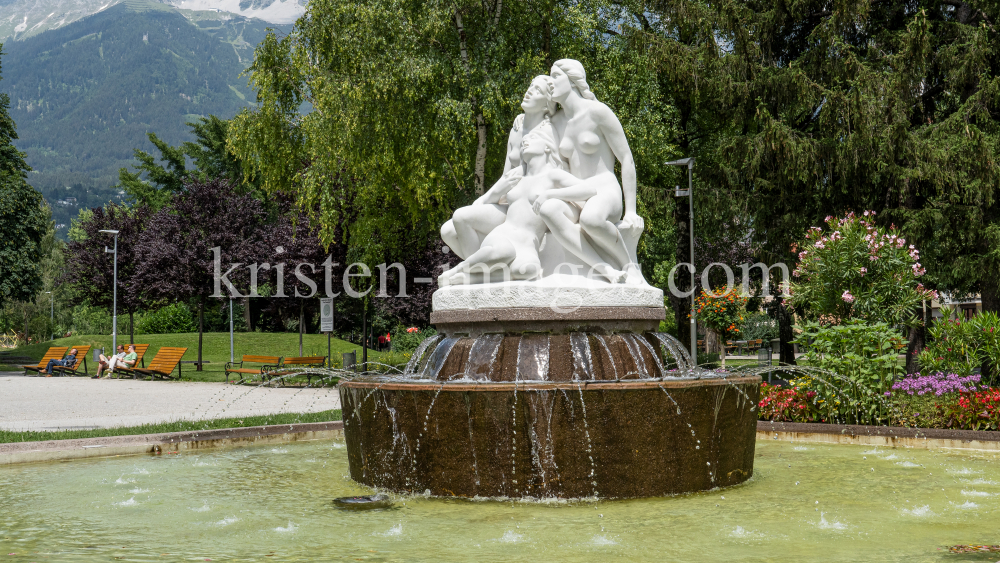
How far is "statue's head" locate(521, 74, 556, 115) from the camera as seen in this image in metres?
8.35

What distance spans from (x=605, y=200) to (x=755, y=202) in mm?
14138

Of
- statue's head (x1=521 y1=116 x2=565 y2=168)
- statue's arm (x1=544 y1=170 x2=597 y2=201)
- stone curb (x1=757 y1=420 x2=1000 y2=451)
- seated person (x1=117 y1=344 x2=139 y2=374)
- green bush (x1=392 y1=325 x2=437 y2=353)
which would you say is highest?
statue's head (x1=521 y1=116 x2=565 y2=168)

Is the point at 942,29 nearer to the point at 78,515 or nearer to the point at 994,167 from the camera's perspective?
the point at 994,167

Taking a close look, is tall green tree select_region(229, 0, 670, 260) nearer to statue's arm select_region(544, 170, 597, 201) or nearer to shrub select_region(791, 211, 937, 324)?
shrub select_region(791, 211, 937, 324)

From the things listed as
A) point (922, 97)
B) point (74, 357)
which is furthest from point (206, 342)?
point (922, 97)

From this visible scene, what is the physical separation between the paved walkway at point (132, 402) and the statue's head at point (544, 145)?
7.62m

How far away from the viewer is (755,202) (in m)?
21.0

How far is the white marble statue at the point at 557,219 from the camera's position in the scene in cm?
773

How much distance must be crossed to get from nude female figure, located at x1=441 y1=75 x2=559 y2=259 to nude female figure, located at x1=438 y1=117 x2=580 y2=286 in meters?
0.06

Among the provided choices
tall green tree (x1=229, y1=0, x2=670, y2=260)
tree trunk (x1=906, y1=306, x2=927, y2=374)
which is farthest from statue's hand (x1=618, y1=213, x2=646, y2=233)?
tree trunk (x1=906, y1=306, x2=927, y2=374)

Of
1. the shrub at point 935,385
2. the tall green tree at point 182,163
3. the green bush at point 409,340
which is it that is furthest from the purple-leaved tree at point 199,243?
the shrub at point 935,385

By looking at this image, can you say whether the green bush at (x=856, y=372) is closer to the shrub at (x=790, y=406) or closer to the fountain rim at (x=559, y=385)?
the shrub at (x=790, y=406)

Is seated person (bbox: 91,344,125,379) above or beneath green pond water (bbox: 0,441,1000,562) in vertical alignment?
above

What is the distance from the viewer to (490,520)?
568cm
